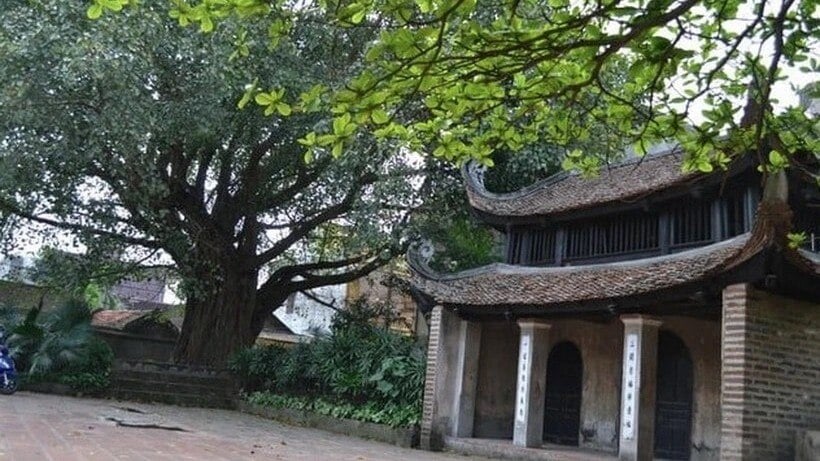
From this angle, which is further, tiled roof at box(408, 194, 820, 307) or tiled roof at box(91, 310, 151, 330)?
tiled roof at box(91, 310, 151, 330)

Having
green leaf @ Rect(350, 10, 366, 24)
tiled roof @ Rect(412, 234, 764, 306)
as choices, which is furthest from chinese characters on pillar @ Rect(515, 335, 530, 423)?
green leaf @ Rect(350, 10, 366, 24)

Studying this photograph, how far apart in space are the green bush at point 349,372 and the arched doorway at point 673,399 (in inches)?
151

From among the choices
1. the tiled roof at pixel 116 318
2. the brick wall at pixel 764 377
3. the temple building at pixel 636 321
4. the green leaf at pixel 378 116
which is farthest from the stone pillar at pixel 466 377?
the tiled roof at pixel 116 318

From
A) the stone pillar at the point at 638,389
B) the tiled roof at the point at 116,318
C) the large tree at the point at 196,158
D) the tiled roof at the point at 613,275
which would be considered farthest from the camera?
the tiled roof at the point at 116,318

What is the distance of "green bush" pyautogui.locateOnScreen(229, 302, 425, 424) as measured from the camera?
13.1 metres

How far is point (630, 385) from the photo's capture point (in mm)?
10117

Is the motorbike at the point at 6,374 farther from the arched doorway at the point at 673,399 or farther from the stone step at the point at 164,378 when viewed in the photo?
the arched doorway at the point at 673,399

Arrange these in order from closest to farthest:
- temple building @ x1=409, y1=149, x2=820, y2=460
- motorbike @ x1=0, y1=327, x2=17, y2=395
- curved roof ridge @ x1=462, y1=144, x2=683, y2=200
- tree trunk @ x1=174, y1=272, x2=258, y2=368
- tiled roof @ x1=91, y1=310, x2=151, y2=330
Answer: temple building @ x1=409, y1=149, x2=820, y2=460
motorbike @ x1=0, y1=327, x2=17, y2=395
curved roof ridge @ x1=462, y1=144, x2=683, y2=200
tree trunk @ x1=174, y1=272, x2=258, y2=368
tiled roof @ x1=91, y1=310, x2=151, y2=330

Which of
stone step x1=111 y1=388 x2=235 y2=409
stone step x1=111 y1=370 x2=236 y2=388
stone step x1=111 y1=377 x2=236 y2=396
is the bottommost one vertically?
stone step x1=111 y1=388 x2=235 y2=409

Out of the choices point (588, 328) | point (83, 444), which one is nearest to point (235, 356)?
point (588, 328)

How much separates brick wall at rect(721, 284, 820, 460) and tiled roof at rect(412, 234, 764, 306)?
0.67 meters

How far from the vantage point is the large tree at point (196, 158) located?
420 inches

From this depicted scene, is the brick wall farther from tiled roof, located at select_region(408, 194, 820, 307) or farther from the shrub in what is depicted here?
the shrub

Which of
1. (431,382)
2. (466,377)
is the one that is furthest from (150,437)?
(466,377)
